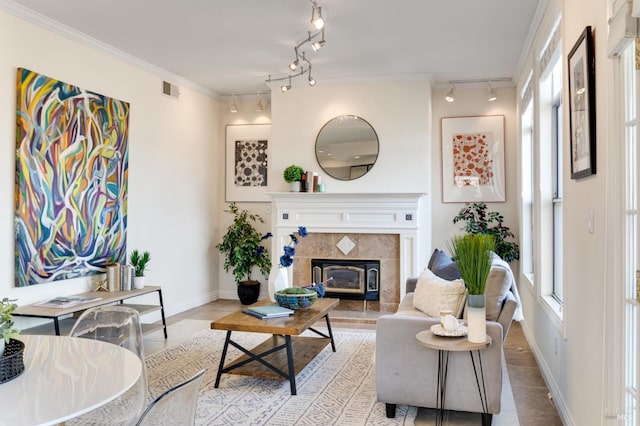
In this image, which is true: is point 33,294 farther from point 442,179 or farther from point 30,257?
point 442,179

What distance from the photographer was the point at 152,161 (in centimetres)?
535

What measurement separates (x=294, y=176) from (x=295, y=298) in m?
2.59

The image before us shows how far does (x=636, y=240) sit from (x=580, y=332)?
88 cm

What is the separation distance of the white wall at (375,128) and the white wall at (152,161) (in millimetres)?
1038

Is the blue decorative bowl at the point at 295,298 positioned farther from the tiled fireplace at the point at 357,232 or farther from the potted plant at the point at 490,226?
the potted plant at the point at 490,226

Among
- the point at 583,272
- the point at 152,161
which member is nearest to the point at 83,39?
the point at 152,161

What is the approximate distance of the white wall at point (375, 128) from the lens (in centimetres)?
578

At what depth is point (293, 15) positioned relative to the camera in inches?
156

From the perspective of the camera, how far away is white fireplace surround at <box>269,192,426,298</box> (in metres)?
5.67

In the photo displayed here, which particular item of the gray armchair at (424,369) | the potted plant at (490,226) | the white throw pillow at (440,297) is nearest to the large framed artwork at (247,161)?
the potted plant at (490,226)

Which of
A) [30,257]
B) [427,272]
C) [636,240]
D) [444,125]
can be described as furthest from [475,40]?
[30,257]

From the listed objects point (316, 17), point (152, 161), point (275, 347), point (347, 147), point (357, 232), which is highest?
point (316, 17)

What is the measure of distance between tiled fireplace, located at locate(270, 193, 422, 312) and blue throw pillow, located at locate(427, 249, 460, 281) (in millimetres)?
1477

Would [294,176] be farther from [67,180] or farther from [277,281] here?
[67,180]
